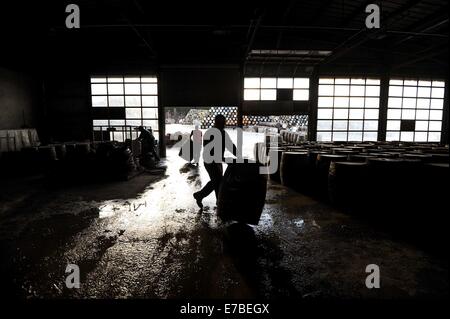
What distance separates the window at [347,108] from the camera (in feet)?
43.7

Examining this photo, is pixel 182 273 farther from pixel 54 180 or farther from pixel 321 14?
pixel 321 14

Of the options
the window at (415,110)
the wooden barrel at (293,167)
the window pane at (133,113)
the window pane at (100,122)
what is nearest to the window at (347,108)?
the window at (415,110)

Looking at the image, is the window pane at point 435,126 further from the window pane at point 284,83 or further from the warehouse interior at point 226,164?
the window pane at point 284,83

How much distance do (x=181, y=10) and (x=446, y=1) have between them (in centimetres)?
809

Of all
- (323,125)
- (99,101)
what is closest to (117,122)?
(99,101)

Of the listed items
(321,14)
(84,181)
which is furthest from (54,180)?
(321,14)

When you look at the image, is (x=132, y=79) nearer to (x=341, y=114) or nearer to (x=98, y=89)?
(x=98, y=89)

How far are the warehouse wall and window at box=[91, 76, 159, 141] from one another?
7.78ft

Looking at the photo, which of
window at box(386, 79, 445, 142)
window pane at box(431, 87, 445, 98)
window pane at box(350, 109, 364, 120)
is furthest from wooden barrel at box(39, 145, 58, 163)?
window pane at box(431, 87, 445, 98)

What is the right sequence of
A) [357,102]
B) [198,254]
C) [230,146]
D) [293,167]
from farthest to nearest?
[357,102] → [293,167] → [230,146] → [198,254]

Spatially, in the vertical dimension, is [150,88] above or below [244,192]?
above

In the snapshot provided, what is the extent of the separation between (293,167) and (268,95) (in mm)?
7479

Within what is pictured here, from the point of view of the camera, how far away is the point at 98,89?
1270 centimetres

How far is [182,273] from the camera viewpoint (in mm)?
2699
